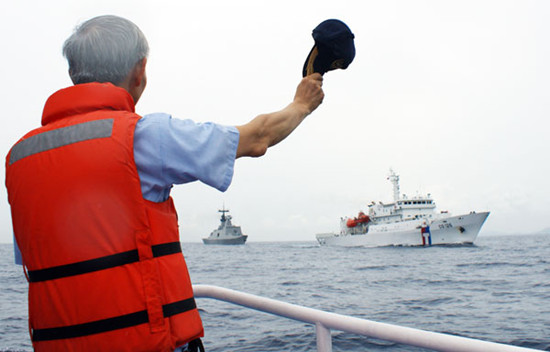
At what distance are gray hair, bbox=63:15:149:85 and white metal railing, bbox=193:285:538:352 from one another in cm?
109

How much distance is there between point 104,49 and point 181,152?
39 cm

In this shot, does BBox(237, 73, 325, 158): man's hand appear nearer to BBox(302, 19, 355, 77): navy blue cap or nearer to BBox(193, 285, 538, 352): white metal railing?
BBox(302, 19, 355, 77): navy blue cap

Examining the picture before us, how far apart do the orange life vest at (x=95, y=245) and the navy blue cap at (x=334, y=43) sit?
1.79 ft

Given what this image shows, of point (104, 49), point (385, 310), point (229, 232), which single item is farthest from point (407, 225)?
point (104, 49)

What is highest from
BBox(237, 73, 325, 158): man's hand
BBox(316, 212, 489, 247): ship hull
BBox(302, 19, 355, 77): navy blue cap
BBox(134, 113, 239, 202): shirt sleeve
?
BBox(302, 19, 355, 77): navy blue cap

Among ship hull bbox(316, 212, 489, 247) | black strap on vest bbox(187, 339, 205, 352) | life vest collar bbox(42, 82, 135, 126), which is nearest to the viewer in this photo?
life vest collar bbox(42, 82, 135, 126)

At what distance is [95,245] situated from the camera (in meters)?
0.97

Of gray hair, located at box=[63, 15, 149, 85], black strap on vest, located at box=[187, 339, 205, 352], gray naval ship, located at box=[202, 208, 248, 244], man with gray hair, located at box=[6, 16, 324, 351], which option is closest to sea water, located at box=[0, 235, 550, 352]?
black strap on vest, located at box=[187, 339, 205, 352]

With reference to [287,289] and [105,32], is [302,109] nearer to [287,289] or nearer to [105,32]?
[105,32]

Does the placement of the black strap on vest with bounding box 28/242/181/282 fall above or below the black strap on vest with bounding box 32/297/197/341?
above

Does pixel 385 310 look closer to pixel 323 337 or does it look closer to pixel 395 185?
pixel 323 337

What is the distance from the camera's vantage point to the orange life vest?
3.18 feet

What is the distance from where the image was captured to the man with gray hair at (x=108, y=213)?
97 centimetres

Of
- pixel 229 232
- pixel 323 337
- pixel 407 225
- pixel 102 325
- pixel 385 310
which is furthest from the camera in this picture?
pixel 229 232
